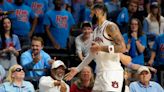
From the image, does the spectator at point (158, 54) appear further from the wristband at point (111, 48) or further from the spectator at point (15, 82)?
the wristband at point (111, 48)

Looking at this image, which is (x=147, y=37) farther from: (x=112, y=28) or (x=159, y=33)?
(x=112, y=28)

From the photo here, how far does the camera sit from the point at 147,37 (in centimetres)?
1257

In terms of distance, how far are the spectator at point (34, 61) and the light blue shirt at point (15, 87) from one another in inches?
25.4

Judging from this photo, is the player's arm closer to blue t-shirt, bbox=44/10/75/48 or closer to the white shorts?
the white shorts

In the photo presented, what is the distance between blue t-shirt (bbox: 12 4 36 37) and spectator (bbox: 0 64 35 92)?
7.60 ft

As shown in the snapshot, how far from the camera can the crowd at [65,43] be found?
9867 millimetres

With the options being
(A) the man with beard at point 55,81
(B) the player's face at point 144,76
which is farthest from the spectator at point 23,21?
(B) the player's face at point 144,76

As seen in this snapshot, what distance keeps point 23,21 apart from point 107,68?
4240 millimetres

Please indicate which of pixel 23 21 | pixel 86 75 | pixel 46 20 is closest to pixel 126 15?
pixel 46 20

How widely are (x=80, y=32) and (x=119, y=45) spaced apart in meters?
4.69

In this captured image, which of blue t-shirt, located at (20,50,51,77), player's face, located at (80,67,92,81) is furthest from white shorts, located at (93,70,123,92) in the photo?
blue t-shirt, located at (20,50,51,77)

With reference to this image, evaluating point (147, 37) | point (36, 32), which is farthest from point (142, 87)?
point (36, 32)

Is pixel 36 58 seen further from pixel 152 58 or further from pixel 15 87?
pixel 152 58

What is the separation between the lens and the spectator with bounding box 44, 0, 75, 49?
482 inches
